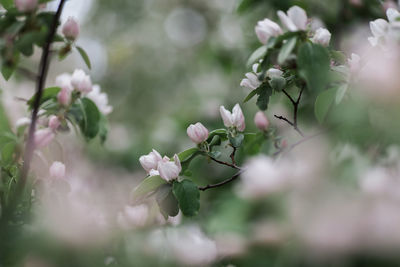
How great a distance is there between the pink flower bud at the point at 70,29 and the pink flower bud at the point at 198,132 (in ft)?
1.13

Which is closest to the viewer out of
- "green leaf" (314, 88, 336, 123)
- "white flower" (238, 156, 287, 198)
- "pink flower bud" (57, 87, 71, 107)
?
"white flower" (238, 156, 287, 198)

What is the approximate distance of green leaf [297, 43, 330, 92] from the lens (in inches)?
29.0

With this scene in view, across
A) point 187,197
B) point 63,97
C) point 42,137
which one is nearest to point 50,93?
point 63,97

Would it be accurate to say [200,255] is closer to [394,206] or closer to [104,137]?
[394,206]

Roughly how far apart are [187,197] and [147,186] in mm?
92

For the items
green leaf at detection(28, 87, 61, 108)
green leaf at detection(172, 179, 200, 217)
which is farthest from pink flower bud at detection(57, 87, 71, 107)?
green leaf at detection(172, 179, 200, 217)

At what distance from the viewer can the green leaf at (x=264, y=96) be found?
914mm

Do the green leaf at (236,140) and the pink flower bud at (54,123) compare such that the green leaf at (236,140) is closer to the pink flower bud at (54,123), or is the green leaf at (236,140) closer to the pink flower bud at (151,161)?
the pink flower bud at (151,161)

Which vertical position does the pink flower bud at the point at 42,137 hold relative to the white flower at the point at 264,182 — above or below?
below

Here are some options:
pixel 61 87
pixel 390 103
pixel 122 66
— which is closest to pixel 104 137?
pixel 61 87

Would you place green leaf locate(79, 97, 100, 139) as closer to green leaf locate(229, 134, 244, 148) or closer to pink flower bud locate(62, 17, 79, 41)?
pink flower bud locate(62, 17, 79, 41)

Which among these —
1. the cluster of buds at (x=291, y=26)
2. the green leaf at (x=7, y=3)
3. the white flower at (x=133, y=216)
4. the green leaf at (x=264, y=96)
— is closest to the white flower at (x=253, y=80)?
the green leaf at (x=264, y=96)

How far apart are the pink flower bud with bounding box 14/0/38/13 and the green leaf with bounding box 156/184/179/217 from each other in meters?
0.45

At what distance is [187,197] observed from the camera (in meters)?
0.90
